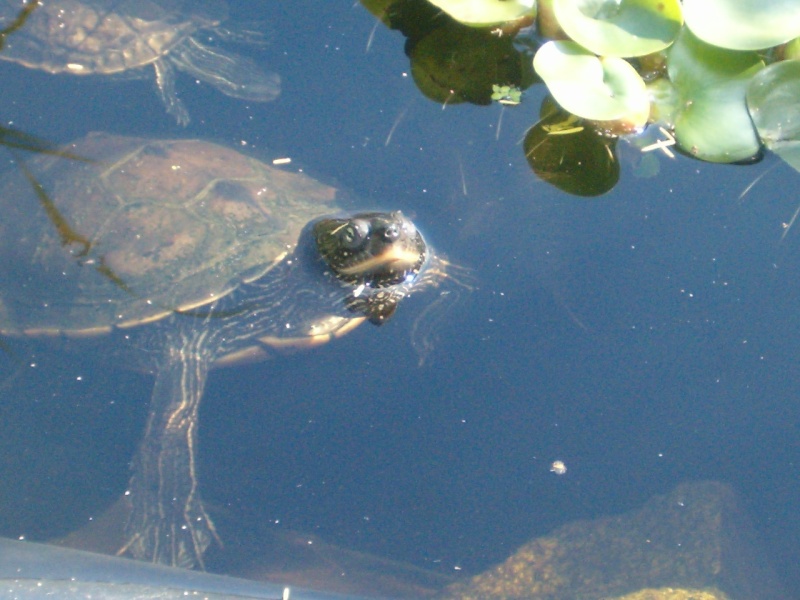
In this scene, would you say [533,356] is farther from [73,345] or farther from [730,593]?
[73,345]

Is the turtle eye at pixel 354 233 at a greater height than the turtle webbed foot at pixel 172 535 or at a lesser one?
greater

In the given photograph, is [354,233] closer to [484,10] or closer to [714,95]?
[484,10]

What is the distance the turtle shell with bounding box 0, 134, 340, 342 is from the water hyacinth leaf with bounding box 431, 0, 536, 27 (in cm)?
133

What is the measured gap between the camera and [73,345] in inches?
139

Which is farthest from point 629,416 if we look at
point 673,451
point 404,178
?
point 404,178

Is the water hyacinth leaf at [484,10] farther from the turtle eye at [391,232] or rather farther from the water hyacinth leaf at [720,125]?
the turtle eye at [391,232]

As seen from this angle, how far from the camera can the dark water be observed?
3.23 metres

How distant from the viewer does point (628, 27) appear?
10.3ft

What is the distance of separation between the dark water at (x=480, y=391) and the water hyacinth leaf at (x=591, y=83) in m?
0.45

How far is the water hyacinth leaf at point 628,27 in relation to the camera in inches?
123

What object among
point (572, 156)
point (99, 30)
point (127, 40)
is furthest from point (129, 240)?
point (572, 156)

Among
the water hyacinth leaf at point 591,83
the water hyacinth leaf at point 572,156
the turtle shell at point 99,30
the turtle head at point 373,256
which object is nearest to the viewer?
the water hyacinth leaf at point 591,83

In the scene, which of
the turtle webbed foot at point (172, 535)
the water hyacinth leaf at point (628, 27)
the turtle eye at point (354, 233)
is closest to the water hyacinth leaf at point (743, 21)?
the water hyacinth leaf at point (628, 27)

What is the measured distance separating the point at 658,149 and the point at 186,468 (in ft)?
9.59
